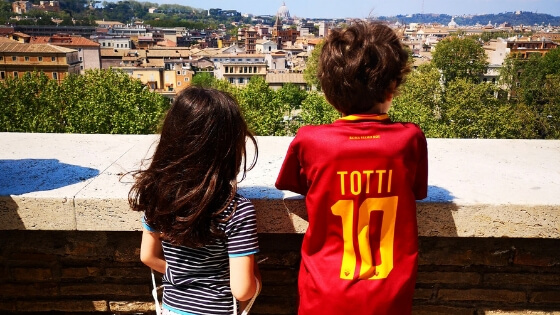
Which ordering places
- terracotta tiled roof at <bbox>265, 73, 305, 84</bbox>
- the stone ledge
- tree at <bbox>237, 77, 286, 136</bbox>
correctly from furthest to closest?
terracotta tiled roof at <bbox>265, 73, 305, 84</bbox>
tree at <bbox>237, 77, 286, 136</bbox>
the stone ledge

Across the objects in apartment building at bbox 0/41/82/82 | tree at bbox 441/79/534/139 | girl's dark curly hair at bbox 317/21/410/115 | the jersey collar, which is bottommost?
tree at bbox 441/79/534/139

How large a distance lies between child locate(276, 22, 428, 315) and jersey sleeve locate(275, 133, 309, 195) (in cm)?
1

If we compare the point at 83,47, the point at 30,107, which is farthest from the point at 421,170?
the point at 83,47

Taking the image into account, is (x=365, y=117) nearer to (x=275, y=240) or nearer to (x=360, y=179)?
(x=360, y=179)

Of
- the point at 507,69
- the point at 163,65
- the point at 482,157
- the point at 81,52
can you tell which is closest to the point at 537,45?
the point at 507,69

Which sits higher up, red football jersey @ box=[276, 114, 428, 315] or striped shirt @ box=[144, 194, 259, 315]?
red football jersey @ box=[276, 114, 428, 315]

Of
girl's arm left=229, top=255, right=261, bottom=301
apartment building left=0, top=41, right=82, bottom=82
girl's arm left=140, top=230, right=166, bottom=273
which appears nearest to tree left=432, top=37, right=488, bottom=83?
apartment building left=0, top=41, right=82, bottom=82

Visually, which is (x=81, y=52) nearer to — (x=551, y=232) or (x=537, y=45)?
(x=537, y=45)

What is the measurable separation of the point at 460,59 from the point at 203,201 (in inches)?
1980

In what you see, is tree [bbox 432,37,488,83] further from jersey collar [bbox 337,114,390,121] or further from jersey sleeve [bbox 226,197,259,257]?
jersey sleeve [bbox 226,197,259,257]

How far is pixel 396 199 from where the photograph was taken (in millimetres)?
1592

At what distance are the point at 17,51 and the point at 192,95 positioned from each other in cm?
6335

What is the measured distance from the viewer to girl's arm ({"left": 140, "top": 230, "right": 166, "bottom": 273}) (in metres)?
1.82

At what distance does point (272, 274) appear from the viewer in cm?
230
